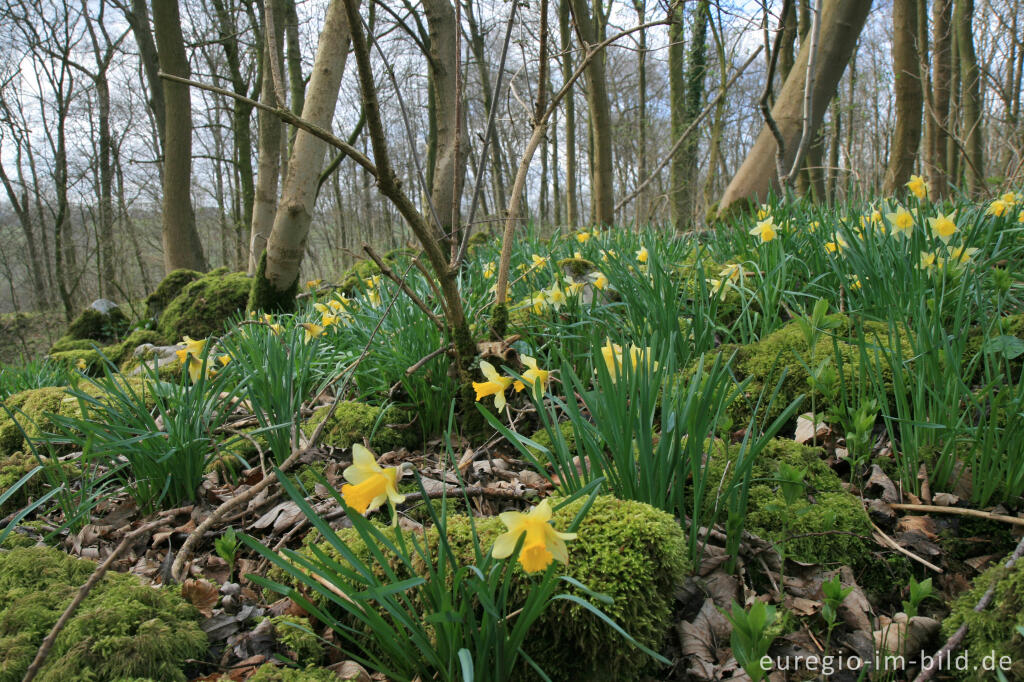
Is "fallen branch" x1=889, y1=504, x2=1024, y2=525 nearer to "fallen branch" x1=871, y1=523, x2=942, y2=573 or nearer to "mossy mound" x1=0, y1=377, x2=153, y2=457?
"fallen branch" x1=871, y1=523, x2=942, y2=573

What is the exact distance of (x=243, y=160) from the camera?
10.6 m

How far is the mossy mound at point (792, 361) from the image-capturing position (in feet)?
6.16

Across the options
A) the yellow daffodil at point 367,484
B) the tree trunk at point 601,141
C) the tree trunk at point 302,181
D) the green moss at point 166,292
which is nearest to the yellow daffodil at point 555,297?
the yellow daffodil at point 367,484

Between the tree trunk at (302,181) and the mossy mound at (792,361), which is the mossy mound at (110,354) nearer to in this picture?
the tree trunk at (302,181)

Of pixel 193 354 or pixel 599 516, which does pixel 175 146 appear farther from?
pixel 599 516

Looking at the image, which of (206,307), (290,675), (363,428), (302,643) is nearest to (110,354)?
(206,307)

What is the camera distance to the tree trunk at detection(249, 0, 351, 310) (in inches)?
169

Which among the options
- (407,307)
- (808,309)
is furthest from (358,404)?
(808,309)

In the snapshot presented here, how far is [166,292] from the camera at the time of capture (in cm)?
700

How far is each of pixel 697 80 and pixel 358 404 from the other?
378 inches

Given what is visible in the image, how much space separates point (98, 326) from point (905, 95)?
34.4 ft

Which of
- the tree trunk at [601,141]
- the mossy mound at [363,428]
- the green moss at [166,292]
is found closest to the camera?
the mossy mound at [363,428]

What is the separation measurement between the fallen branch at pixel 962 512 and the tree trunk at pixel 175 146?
852 cm

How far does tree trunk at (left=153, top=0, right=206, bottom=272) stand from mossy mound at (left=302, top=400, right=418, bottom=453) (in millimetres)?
6920
